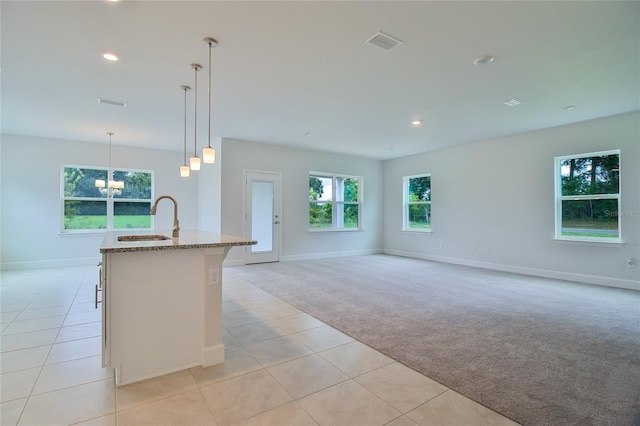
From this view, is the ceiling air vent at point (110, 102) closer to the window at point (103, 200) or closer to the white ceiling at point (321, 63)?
the white ceiling at point (321, 63)

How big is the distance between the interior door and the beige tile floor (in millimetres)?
3649

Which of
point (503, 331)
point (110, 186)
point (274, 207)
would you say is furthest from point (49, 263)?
point (503, 331)

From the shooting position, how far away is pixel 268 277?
5441mm

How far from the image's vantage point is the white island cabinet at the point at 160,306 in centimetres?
209

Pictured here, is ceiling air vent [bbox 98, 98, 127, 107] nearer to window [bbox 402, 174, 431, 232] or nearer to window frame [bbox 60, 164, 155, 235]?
window frame [bbox 60, 164, 155, 235]

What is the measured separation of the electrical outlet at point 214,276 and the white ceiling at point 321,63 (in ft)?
6.54

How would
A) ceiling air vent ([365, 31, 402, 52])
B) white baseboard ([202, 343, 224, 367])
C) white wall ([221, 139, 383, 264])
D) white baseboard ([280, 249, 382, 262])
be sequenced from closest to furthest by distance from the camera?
white baseboard ([202, 343, 224, 367])
ceiling air vent ([365, 31, 402, 52])
white wall ([221, 139, 383, 264])
white baseboard ([280, 249, 382, 262])

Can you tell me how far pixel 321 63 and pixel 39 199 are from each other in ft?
21.6

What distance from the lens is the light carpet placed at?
1.99 meters

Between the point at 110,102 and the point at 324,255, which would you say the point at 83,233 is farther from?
the point at 324,255

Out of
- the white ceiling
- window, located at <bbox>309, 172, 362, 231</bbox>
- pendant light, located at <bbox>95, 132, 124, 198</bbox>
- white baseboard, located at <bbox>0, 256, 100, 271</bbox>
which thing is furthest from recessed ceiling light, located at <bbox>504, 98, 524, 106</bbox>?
white baseboard, located at <bbox>0, 256, 100, 271</bbox>

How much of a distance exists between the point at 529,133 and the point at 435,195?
230cm

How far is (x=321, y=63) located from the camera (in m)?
3.19

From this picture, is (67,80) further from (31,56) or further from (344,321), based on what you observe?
(344,321)
